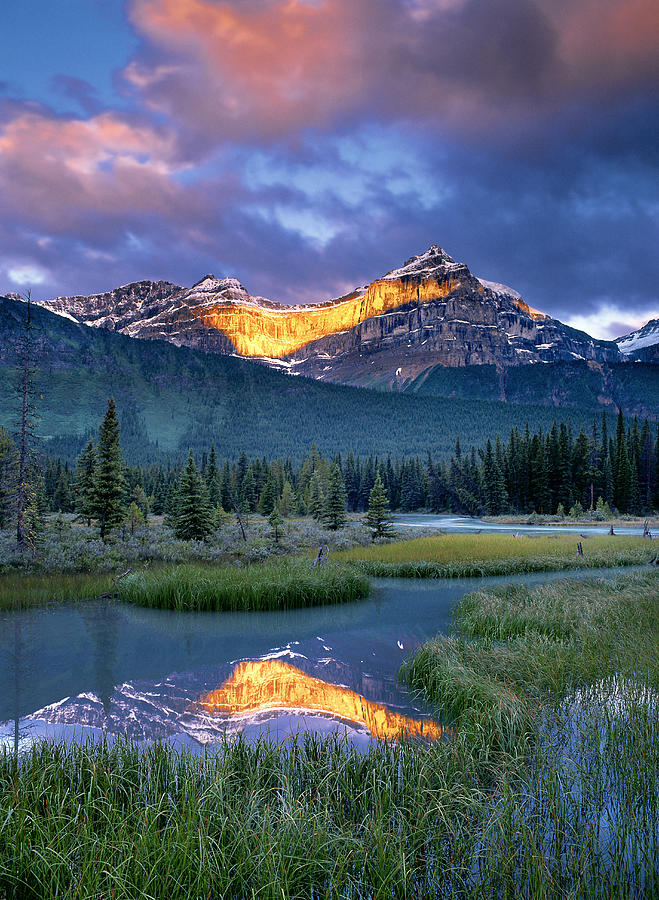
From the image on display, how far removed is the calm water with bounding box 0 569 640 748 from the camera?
29.6 ft

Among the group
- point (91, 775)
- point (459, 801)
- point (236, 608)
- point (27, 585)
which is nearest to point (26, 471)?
point (27, 585)

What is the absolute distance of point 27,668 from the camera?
40.6 feet

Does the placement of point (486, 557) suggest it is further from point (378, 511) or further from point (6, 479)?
point (6, 479)

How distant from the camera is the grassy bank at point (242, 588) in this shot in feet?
61.0

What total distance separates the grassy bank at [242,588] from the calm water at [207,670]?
625 mm

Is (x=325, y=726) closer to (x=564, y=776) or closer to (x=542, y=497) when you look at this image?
(x=564, y=776)

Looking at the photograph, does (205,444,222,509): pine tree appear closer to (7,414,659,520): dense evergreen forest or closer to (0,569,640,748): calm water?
(7,414,659,520): dense evergreen forest

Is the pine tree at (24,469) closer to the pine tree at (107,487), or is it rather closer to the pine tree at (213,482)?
the pine tree at (107,487)

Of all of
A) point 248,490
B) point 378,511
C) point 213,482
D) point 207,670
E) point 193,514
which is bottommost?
point 207,670

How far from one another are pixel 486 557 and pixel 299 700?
20728 millimetres

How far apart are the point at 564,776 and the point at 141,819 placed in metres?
4.32

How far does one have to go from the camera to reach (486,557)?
2891 centimetres

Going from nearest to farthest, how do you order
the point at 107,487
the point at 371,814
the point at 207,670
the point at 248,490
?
1. the point at 371,814
2. the point at 207,670
3. the point at 107,487
4. the point at 248,490

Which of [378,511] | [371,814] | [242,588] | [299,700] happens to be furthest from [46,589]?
[378,511]
